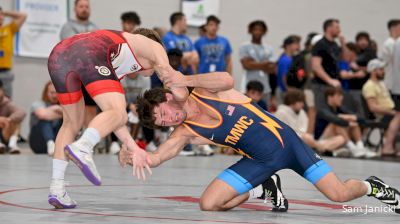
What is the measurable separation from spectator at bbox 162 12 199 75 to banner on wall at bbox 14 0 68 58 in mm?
2073

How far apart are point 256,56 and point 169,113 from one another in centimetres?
791

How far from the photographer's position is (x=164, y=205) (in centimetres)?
555

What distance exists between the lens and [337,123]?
1226cm

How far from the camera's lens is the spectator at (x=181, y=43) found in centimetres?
1172

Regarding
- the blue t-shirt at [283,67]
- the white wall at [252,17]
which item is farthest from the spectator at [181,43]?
the white wall at [252,17]

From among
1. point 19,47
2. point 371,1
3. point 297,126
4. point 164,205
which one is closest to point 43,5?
point 19,47

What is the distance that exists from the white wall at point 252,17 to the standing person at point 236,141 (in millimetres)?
8006

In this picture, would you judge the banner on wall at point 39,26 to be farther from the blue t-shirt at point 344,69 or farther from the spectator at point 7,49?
the blue t-shirt at point 344,69

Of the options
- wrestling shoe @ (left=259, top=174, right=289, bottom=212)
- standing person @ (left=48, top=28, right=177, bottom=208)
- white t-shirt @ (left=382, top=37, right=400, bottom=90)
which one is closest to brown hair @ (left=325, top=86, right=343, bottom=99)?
white t-shirt @ (left=382, top=37, right=400, bottom=90)

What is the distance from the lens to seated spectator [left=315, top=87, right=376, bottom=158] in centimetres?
1227

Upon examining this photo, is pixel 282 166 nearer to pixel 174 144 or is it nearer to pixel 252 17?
pixel 174 144

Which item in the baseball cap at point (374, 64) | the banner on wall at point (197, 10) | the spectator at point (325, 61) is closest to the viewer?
the spectator at point (325, 61)

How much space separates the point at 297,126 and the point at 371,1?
602 centimetres

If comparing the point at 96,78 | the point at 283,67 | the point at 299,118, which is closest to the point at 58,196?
the point at 96,78
